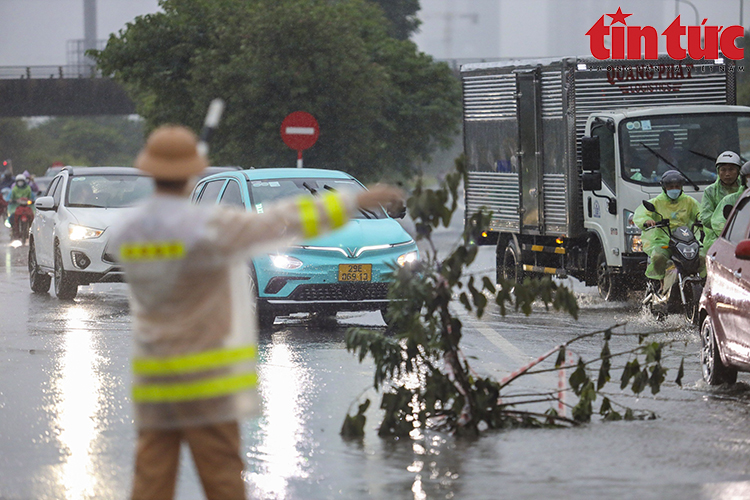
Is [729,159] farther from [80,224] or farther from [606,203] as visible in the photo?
[80,224]

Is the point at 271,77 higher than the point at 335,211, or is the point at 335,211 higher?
the point at 271,77

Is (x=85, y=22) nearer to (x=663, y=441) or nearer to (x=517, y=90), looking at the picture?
(x=517, y=90)

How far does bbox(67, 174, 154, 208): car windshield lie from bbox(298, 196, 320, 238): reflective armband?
13.2 metres

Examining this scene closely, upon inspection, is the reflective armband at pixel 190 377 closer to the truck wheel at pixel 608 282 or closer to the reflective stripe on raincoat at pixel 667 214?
the reflective stripe on raincoat at pixel 667 214

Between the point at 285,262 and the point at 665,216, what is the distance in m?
4.11

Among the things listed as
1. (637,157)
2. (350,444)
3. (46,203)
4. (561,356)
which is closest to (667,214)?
(637,157)

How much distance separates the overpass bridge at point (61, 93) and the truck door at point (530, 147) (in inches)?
2038

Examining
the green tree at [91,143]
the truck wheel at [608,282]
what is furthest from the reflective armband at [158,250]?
the green tree at [91,143]

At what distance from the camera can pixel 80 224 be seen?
16.7 m

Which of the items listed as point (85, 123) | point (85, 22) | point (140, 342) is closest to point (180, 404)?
point (140, 342)

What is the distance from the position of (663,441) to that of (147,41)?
89.4 feet

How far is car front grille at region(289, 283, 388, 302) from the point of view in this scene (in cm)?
1295

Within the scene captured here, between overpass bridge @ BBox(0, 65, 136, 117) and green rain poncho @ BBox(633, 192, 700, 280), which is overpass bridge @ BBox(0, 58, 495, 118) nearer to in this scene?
overpass bridge @ BBox(0, 65, 136, 117)

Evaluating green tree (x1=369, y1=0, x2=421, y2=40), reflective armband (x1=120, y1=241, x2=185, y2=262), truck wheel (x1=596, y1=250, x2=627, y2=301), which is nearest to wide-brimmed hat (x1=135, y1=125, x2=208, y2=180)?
reflective armband (x1=120, y1=241, x2=185, y2=262)
